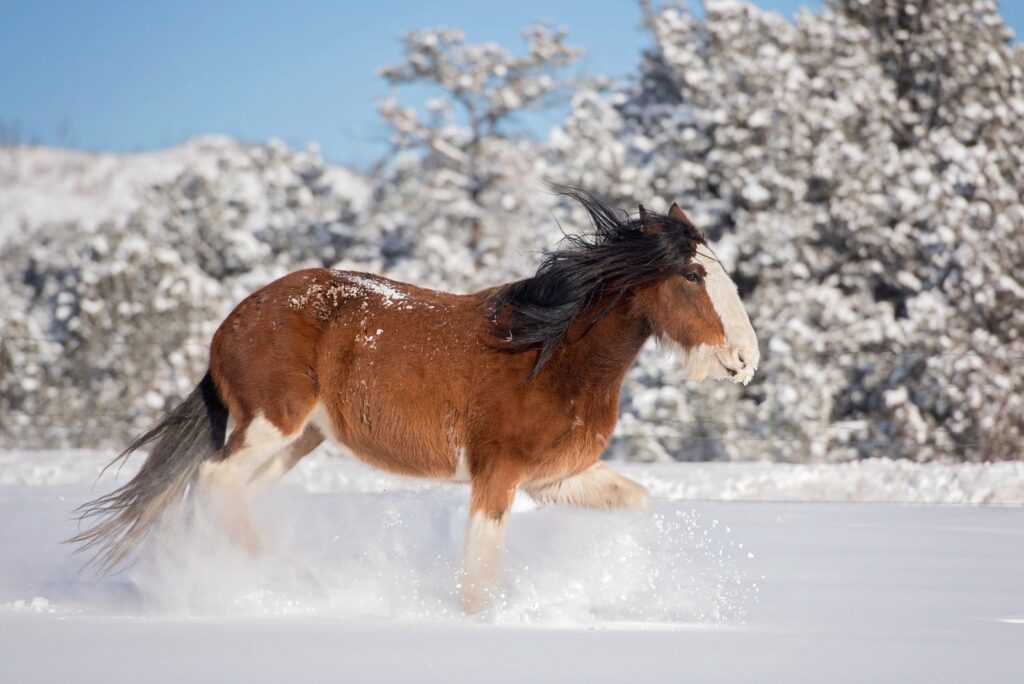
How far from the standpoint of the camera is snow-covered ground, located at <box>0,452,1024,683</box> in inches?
135

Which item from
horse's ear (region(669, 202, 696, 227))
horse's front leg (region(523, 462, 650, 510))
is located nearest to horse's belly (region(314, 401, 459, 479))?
horse's front leg (region(523, 462, 650, 510))

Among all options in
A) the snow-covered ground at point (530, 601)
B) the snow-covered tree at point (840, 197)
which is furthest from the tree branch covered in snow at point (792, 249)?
the snow-covered ground at point (530, 601)

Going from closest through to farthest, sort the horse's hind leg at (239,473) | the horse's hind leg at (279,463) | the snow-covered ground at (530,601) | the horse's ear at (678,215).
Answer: the snow-covered ground at (530,601) → the horse's ear at (678,215) → the horse's hind leg at (239,473) → the horse's hind leg at (279,463)

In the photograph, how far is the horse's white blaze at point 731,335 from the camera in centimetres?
464

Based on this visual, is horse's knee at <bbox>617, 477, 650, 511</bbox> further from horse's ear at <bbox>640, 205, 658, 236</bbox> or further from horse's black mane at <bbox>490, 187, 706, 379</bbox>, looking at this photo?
horse's ear at <bbox>640, 205, 658, 236</bbox>

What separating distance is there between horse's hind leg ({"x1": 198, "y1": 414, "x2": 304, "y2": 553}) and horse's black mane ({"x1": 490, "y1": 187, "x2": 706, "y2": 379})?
1160 millimetres

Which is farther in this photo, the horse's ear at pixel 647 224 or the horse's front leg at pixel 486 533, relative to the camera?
the horse's ear at pixel 647 224

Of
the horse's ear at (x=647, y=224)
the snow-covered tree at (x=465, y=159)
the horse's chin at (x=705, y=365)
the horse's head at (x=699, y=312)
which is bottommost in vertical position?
the snow-covered tree at (x=465, y=159)

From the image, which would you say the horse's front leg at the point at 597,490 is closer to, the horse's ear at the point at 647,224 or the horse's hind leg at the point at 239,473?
the horse's ear at the point at 647,224

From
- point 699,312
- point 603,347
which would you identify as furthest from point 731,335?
point 603,347

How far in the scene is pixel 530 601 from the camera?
180 inches

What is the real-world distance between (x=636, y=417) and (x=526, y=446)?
10.9 meters

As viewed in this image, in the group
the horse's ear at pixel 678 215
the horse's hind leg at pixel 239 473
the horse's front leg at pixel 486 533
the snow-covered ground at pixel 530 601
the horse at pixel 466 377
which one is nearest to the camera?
the snow-covered ground at pixel 530 601

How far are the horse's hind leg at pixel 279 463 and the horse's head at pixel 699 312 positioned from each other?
183 cm
